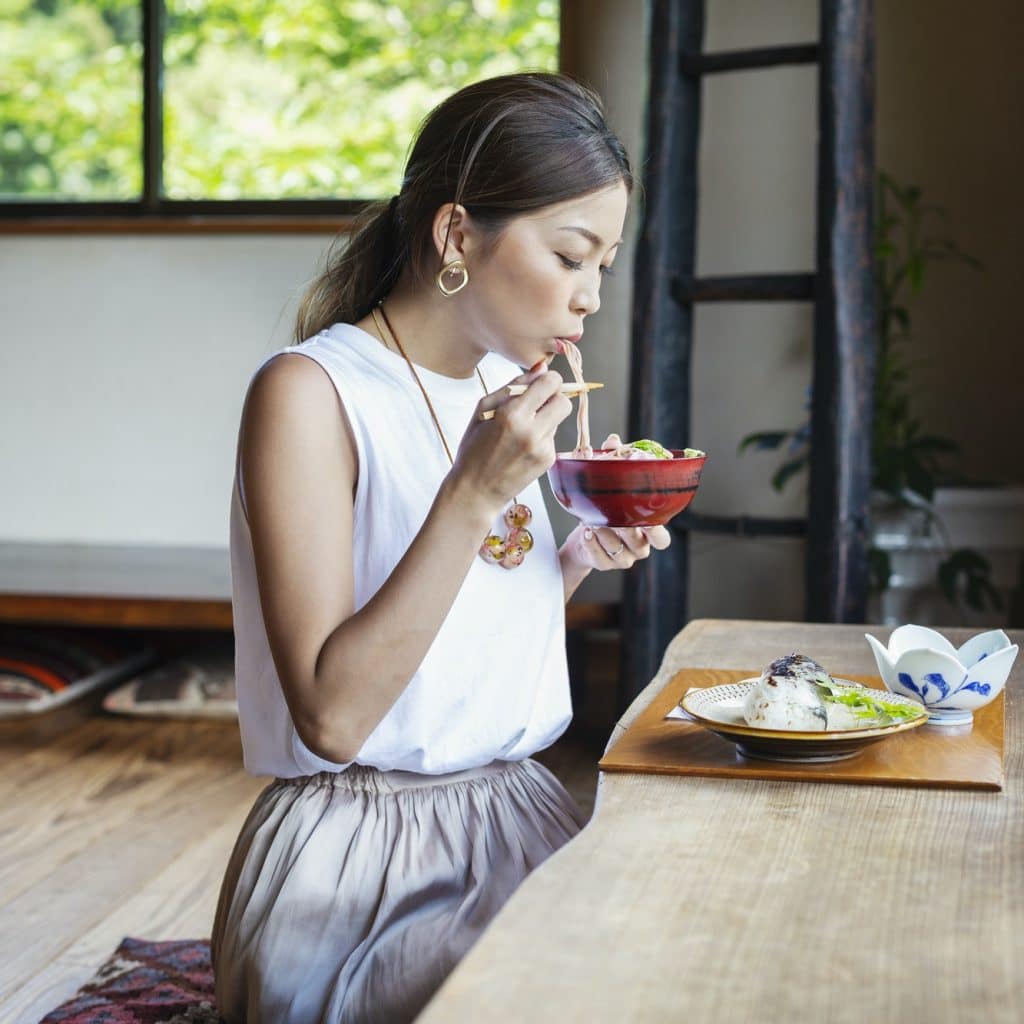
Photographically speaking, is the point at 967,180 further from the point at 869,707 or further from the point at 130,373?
the point at 869,707

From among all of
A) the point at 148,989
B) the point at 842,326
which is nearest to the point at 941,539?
the point at 842,326

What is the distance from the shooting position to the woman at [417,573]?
1.14 metres

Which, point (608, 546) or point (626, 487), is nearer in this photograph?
point (626, 487)

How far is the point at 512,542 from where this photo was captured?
53.9 inches

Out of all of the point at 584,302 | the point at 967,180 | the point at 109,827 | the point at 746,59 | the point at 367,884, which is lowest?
the point at 109,827

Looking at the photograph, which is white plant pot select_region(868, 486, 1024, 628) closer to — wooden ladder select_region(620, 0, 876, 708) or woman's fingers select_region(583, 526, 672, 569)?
wooden ladder select_region(620, 0, 876, 708)

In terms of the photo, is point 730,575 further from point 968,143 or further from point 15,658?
point 15,658

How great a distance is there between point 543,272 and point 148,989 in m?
1.24

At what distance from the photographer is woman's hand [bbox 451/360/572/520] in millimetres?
1102

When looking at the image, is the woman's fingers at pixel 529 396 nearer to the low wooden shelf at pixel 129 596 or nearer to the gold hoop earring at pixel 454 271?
the gold hoop earring at pixel 454 271

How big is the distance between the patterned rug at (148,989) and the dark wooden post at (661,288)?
1.21m

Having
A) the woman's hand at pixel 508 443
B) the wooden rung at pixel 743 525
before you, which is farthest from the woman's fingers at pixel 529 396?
the wooden rung at pixel 743 525

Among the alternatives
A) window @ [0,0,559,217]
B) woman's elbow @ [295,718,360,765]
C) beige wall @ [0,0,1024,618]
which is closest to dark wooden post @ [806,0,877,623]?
beige wall @ [0,0,1024,618]

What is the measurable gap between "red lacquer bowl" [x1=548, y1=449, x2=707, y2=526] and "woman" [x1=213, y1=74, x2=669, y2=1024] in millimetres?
65
